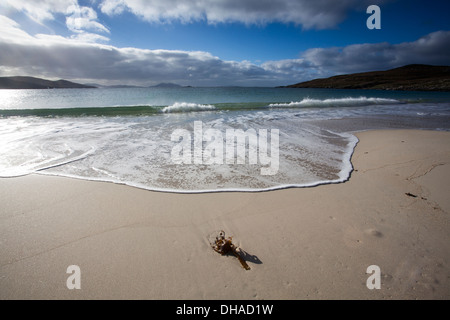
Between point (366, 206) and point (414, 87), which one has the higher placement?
point (414, 87)

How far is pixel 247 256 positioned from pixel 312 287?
690 mm

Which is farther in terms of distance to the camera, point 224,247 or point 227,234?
point 227,234

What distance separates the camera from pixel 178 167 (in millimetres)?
4707

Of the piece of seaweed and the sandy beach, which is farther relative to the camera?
the piece of seaweed

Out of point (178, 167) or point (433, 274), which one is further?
point (178, 167)

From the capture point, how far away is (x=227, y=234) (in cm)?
262

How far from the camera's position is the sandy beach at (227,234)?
197 cm

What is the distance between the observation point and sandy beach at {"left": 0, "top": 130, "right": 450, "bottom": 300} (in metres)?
1.97

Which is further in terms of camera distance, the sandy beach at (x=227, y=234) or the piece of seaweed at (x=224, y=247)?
the piece of seaweed at (x=224, y=247)

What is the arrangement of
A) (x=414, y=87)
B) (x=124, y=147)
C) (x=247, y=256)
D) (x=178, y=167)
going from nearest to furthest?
1. (x=247, y=256)
2. (x=178, y=167)
3. (x=124, y=147)
4. (x=414, y=87)

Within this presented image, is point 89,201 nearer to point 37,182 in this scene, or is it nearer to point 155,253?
point 37,182

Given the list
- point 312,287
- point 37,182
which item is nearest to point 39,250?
point 37,182
